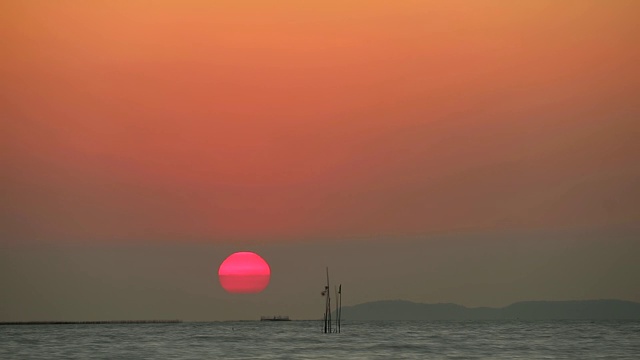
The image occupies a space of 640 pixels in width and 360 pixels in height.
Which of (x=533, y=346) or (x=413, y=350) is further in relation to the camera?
(x=533, y=346)

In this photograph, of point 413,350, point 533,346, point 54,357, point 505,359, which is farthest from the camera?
point 533,346

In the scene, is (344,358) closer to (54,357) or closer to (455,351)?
(455,351)

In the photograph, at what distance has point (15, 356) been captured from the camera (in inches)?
4358

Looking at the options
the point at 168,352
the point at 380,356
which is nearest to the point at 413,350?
the point at 380,356

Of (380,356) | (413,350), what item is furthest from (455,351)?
(380,356)

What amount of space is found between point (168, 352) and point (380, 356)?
29524 millimetres

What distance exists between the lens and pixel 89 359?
104062 mm

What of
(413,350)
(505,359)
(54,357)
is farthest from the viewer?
(413,350)

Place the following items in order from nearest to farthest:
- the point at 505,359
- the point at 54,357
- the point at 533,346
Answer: the point at 505,359, the point at 54,357, the point at 533,346

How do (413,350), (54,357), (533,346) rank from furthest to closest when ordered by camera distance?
1. (533,346)
2. (413,350)
3. (54,357)

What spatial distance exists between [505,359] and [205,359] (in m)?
31.5

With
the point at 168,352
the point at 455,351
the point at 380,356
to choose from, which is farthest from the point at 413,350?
the point at 168,352

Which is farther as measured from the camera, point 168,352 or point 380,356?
point 168,352

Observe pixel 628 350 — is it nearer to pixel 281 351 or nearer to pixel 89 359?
pixel 281 351
